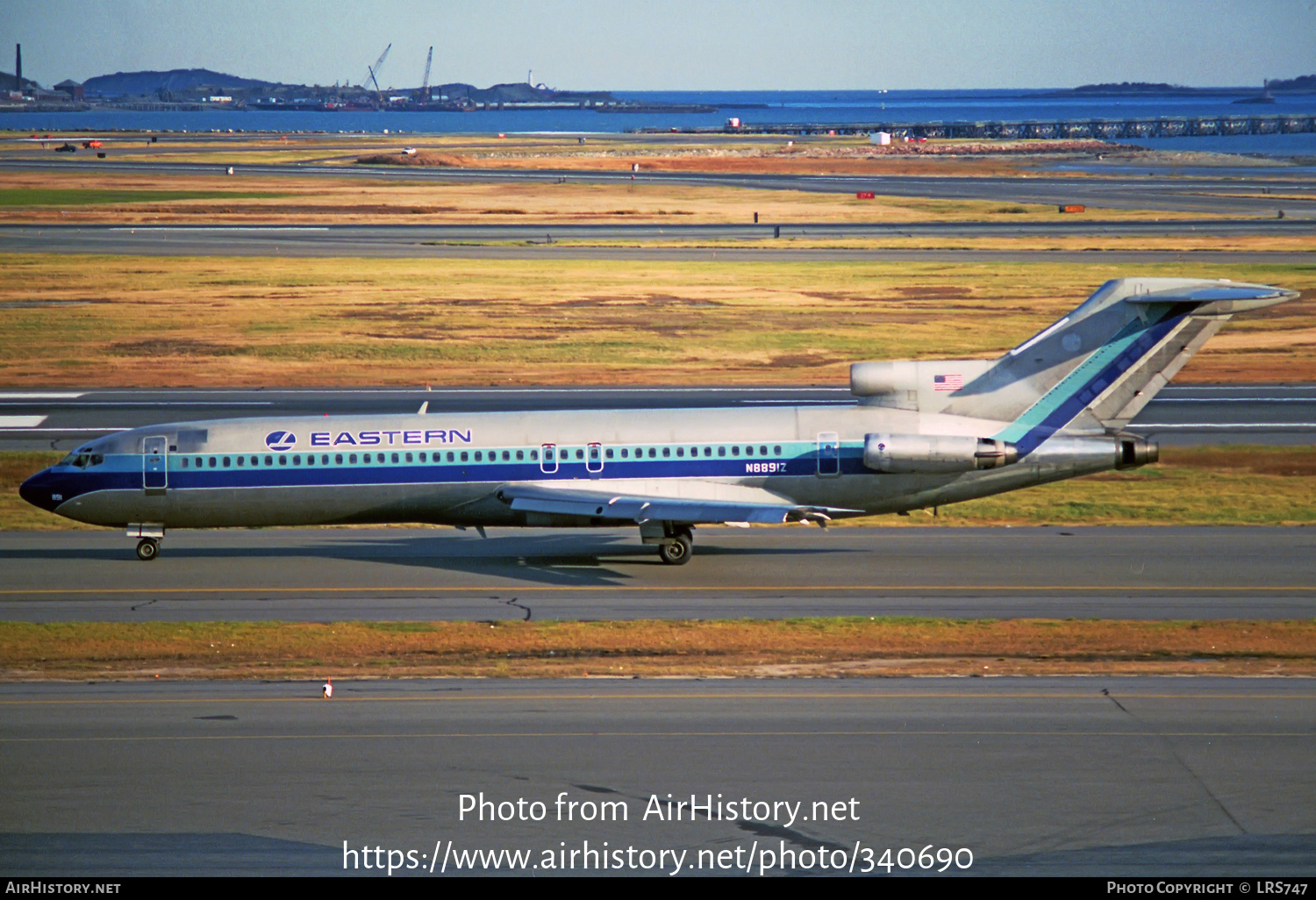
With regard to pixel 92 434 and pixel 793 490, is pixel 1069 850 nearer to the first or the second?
pixel 793 490

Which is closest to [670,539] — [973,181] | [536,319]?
[536,319]

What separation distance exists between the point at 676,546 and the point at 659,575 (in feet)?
3.46

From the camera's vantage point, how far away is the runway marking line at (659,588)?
103 feet

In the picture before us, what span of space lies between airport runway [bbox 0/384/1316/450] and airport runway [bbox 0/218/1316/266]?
1243 inches

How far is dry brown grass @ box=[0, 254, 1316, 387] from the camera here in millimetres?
61688

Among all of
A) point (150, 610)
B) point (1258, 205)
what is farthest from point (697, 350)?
point (1258, 205)

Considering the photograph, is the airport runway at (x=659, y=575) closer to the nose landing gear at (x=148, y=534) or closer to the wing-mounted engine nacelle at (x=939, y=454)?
the nose landing gear at (x=148, y=534)

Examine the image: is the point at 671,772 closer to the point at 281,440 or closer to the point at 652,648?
the point at 652,648

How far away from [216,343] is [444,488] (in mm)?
37510

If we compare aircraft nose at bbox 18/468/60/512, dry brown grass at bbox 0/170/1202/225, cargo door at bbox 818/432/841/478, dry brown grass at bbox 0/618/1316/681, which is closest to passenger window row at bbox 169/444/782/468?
cargo door at bbox 818/432/841/478

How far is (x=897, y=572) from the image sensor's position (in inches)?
1308

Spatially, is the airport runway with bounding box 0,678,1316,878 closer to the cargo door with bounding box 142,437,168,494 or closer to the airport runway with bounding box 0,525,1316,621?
the airport runway with bounding box 0,525,1316,621

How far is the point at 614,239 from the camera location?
9862cm

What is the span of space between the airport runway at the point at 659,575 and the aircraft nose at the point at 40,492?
4.64ft
